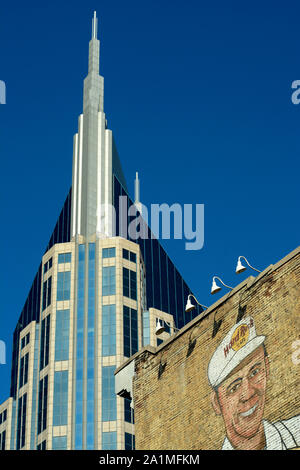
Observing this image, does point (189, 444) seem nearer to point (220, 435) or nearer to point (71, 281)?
point (220, 435)

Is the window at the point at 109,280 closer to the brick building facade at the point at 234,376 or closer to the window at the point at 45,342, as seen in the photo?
the window at the point at 45,342

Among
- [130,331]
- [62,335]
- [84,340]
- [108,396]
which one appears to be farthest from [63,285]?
[108,396]

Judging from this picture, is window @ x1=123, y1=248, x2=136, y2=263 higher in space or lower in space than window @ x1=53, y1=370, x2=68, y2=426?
higher

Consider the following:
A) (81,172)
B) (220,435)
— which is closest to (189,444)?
(220,435)

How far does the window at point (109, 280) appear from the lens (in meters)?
122

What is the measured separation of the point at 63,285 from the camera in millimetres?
124188

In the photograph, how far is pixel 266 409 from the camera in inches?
952

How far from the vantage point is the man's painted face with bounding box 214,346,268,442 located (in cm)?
2465

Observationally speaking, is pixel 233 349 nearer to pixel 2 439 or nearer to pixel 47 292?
pixel 47 292

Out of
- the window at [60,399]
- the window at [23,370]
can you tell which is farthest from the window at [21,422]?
the window at [60,399]

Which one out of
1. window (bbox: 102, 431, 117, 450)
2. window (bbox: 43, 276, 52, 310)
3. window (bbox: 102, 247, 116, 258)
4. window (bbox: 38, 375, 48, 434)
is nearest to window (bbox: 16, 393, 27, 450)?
window (bbox: 38, 375, 48, 434)

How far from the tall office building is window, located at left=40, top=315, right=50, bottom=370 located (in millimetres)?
191

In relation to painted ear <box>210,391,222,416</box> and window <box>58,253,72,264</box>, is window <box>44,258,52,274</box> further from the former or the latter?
painted ear <box>210,391,222,416</box>
